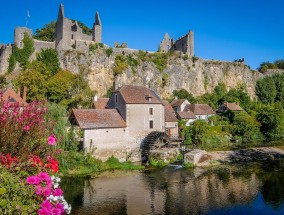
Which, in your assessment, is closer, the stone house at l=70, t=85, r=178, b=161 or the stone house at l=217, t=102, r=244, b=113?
the stone house at l=70, t=85, r=178, b=161

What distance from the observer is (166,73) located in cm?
6462

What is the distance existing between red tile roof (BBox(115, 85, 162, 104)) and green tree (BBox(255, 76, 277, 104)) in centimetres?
4957

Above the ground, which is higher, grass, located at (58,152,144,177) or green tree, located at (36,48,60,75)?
green tree, located at (36,48,60,75)

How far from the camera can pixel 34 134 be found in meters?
7.66

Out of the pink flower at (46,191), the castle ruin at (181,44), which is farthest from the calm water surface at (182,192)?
the castle ruin at (181,44)

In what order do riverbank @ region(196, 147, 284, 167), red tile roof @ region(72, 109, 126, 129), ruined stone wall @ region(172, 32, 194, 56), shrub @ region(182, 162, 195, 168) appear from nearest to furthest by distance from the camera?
1. shrub @ region(182, 162, 195, 168)
2. red tile roof @ region(72, 109, 126, 129)
3. riverbank @ region(196, 147, 284, 167)
4. ruined stone wall @ region(172, 32, 194, 56)

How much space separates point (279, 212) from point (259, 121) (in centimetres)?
3557

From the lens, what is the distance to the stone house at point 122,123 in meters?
27.9

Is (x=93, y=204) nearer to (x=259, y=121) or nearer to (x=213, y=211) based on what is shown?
(x=213, y=211)

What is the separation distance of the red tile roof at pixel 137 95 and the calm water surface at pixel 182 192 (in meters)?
8.35

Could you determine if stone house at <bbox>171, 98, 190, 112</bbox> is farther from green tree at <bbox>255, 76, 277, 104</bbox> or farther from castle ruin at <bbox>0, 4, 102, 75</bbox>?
green tree at <bbox>255, 76, 277, 104</bbox>

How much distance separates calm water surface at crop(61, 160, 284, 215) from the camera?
662 inches

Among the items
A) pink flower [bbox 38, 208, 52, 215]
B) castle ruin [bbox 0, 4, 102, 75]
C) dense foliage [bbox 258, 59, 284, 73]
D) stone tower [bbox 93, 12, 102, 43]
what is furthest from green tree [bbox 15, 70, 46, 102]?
dense foliage [bbox 258, 59, 284, 73]

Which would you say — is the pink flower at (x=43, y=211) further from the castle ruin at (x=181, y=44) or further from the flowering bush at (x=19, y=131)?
the castle ruin at (x=181, y=44)
